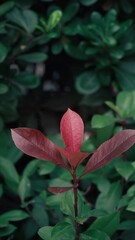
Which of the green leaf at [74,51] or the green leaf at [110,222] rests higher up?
the green leaf at [74,51]

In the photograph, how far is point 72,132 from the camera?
3.46ft

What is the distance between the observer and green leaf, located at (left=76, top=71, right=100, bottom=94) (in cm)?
189

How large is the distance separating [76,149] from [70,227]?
0.69 ft

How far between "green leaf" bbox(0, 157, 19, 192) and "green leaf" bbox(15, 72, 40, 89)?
36cm

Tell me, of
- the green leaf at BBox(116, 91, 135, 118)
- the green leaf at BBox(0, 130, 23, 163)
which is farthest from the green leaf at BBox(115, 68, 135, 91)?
the green leaf at BBox(0, 130, 23, 163)

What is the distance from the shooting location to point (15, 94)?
187cm

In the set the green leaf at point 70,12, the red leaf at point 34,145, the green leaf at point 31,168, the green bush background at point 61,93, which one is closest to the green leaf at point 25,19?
the green bush background at point 61,93

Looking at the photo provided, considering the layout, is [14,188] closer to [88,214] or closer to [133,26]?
[88,214]

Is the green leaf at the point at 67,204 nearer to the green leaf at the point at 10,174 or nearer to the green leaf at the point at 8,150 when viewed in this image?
the green leaf at the point at 10,174

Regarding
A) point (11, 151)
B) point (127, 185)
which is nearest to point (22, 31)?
point (11, 151)

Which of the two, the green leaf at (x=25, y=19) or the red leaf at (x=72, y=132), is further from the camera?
the green leaf at (x=25, y=19)

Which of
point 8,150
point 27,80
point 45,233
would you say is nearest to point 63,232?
point 45,233

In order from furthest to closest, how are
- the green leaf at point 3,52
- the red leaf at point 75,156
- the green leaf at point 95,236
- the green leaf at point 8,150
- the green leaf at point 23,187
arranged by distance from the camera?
the green leaf at point 8,150
the green leaf at point 3,52
the green leaf at point 23,187
the green leaf at point 95,236
the red leaf at point 75,156

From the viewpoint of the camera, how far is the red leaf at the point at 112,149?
106cm
